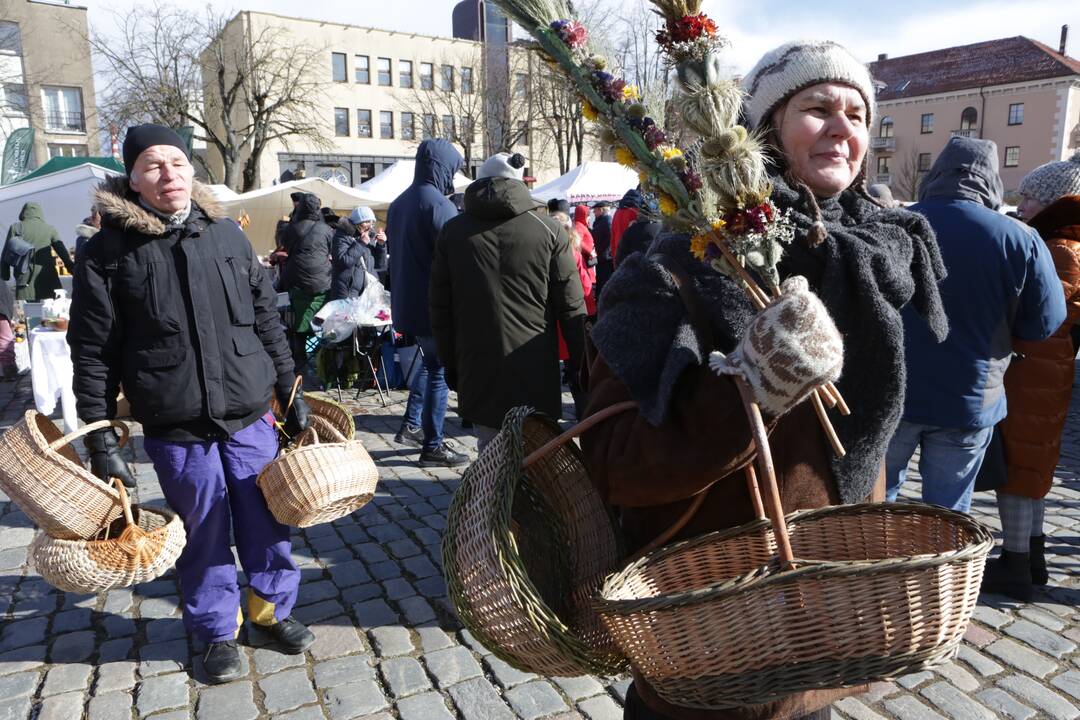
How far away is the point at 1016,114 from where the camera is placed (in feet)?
161

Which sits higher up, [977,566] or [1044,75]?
[1044,75]

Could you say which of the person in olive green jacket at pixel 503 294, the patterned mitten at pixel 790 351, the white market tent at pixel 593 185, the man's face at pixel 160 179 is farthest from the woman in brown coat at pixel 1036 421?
the white market tent at pixel 593 185

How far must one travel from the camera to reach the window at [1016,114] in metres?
48.8

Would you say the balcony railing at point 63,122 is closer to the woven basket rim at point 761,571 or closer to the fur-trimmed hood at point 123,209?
the fur-trimmed hood at point 123,209

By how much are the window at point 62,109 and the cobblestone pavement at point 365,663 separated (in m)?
44.1

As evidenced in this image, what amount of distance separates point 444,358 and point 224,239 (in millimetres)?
1393

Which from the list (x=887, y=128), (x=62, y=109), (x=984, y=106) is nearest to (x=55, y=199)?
(x=62, y=109)

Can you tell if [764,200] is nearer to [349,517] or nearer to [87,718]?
[87,718]

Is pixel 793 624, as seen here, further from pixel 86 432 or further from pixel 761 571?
pixel 86 432

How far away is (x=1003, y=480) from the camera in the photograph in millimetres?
3492

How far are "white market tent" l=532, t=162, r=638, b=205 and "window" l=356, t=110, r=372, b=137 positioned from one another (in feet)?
104

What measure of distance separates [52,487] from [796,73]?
2579 mm

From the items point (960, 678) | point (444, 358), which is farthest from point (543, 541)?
point (444, 358)

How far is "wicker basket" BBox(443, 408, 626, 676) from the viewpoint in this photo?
1187mm
